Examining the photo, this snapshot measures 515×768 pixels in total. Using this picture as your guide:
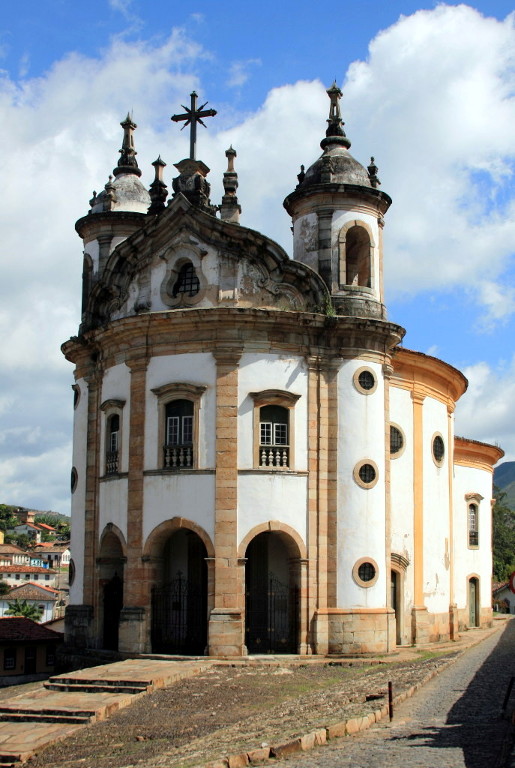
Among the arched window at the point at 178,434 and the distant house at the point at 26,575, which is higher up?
the arched window at the point at 178,434

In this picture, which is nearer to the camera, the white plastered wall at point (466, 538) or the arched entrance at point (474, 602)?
the white plastered wall at point (466, 538)

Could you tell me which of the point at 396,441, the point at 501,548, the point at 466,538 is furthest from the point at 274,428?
the point at 501,548

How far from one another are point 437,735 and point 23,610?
67019 millimetres

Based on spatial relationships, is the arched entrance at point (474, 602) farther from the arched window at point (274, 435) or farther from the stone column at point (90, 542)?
the stone column at point (90, 542)

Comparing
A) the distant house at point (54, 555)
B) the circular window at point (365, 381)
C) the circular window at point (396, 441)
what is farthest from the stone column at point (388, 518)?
the distant house at point (54, 555)

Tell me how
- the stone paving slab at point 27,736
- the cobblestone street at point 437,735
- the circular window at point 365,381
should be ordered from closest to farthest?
the cobblestone street at point 437,735, the stone paving slab at point 27,736, the circular window at point 365,381

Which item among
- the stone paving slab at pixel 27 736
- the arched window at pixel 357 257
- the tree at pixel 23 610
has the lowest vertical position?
the tree at pixel 23 610

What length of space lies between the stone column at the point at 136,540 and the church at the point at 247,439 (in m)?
0.05

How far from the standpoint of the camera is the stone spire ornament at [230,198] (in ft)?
89.8

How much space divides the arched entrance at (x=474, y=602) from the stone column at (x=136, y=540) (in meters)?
16.0

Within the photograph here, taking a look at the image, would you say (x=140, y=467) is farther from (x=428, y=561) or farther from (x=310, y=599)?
(x=428, y=561)

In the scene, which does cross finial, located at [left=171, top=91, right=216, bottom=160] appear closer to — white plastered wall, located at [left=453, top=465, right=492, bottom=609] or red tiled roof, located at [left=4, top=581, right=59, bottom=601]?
white plastered wall, located at [left=453, top=465, right=492, bottom=609]

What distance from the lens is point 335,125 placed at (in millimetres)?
29828

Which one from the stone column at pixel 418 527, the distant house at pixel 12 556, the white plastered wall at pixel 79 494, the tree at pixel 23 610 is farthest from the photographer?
the distant house at pixel 12 556
